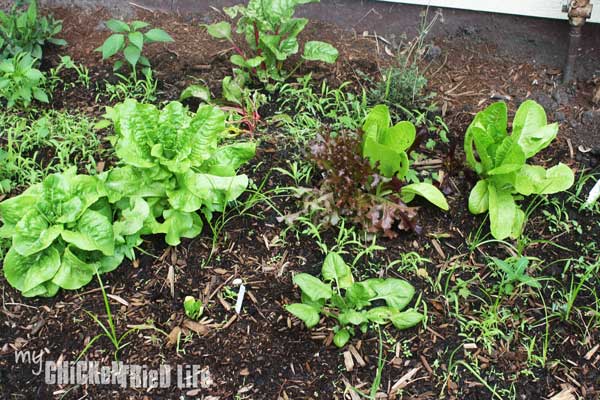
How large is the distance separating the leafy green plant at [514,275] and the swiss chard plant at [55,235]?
171cm

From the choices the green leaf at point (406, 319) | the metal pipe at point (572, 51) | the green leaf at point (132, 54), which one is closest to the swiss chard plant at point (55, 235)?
the green leaf at point (132, 54)

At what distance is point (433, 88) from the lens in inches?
152

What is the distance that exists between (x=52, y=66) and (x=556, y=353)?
3.40 metres

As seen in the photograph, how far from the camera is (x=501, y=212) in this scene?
3047 mm

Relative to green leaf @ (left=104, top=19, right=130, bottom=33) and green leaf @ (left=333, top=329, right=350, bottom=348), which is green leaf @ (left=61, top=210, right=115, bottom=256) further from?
green leaf @ (left=104, top=19, right=130, bottom=33)

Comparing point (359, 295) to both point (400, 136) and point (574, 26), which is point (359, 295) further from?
point (574, 26)

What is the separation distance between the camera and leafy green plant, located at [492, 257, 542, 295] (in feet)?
8.79

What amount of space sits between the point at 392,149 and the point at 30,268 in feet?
5.81

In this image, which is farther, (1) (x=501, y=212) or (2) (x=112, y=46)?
(2) (x=112, y=46)

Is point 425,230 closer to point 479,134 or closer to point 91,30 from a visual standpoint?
point 479,134

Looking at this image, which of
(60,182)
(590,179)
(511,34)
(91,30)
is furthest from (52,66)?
(590,179)

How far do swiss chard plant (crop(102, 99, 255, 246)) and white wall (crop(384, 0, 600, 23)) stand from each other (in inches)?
80.7

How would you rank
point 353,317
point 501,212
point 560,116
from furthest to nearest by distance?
point 560,116, point 501,212, point 353,317

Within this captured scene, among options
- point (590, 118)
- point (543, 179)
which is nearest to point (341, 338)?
point (543, 179)
